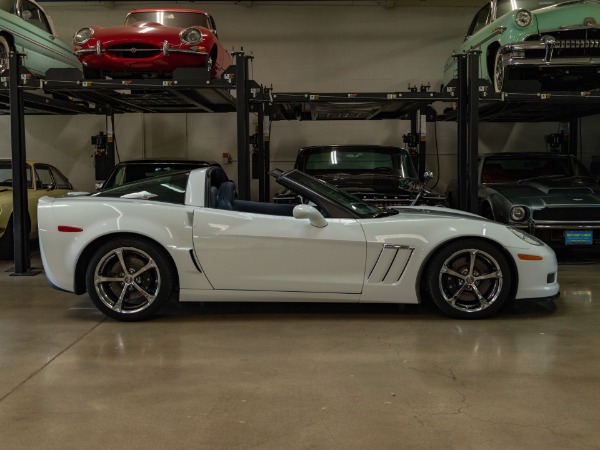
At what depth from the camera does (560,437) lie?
2.91m

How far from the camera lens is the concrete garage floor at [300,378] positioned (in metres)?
2.95

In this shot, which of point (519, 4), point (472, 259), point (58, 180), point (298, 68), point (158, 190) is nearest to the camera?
point (472, 259)

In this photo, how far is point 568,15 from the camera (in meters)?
7.93

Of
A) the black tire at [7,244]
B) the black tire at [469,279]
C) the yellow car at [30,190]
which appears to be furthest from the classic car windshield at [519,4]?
the black tire at [7,244]

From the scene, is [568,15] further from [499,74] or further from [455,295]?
[455,295]

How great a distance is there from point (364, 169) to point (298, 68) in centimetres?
499

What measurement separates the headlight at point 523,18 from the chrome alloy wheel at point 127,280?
558cm

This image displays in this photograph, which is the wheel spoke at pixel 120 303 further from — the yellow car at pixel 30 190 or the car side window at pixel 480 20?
the car side window at pixel 480 20

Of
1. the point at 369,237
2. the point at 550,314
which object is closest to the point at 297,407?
the point at 369,237

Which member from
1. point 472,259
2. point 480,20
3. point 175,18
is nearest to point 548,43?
point 480,20

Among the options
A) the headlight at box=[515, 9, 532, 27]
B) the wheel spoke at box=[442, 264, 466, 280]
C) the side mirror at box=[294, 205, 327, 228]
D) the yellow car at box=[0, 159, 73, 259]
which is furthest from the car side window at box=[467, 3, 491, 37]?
the yellow car at box=[0, 159, 73, 259]

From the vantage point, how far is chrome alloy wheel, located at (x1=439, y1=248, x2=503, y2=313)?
16.4 feet

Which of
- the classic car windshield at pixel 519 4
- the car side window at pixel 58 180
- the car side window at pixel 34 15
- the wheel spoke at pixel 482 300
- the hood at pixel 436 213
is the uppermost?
the car side window at pixel 34 15

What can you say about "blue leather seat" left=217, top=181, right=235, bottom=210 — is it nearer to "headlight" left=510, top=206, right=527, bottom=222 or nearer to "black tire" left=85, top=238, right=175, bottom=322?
"black tire" left=85, top=238, right=175, bottom=322
